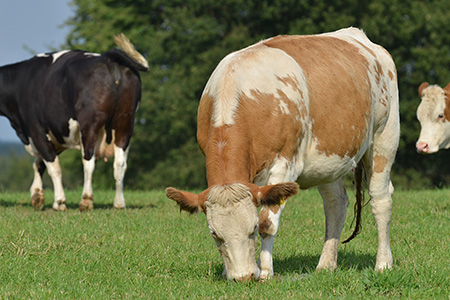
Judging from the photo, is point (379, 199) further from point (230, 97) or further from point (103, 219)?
point (103, 219)

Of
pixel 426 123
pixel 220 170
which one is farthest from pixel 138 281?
pixel 426 123

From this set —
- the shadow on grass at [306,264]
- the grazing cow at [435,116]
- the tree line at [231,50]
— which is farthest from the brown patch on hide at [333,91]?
the tree line at [231,50]

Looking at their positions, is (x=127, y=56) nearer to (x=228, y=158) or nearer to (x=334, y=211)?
(x=334, y=211)

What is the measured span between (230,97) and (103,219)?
507cm

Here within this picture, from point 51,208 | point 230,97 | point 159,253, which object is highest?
point 230,97

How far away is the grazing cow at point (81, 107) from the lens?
12273 millimetres

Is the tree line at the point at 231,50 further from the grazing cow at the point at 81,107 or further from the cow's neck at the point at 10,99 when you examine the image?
the grazing cow at the point at 81,107

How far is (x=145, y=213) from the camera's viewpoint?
37.5ft

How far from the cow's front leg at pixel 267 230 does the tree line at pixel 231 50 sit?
23610 mm

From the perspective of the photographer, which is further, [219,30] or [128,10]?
[128,10]

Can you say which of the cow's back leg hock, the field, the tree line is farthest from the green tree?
the cow's back leg hock

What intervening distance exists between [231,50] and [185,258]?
2275 cm

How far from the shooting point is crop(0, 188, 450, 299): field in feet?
18.9

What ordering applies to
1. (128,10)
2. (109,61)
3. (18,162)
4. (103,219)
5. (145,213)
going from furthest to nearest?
(18,162)
(128,10)
(109,61)
(145,213)
(103,219)
